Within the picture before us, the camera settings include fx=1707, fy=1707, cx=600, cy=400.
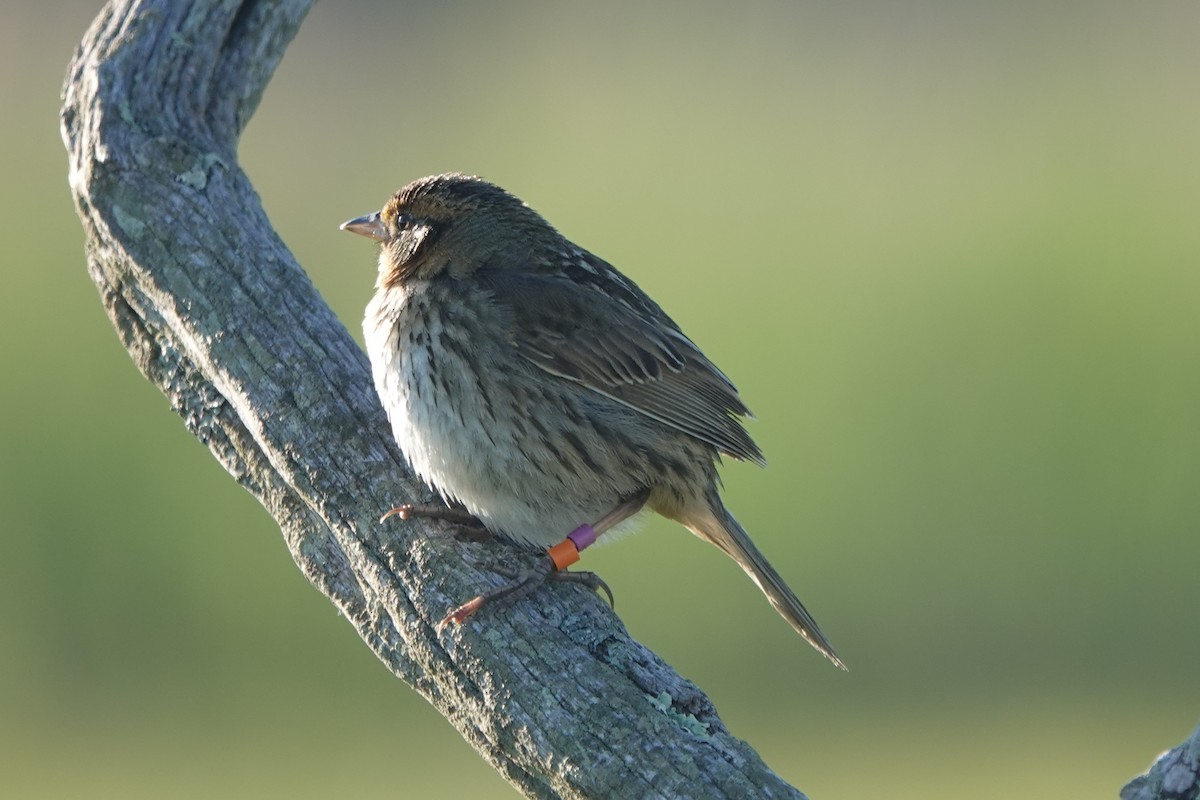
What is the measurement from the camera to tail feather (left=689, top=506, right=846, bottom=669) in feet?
14.3

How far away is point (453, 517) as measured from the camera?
4066mm

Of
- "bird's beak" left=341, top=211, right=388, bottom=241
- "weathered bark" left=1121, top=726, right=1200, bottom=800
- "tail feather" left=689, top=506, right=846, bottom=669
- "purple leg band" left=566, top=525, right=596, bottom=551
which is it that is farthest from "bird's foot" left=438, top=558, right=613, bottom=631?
"weathered bark" left=1121, top=726, right=1200, bottom=800

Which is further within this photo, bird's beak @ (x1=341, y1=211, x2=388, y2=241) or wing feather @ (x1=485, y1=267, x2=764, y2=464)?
bird's beak @ (x1=341, y1=211, x2=388, y2=241)

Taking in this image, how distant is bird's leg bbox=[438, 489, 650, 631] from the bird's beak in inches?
40.4

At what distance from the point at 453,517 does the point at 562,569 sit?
0.31 metres

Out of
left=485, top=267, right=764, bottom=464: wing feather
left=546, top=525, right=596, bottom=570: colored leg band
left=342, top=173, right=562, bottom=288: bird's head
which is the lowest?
left=546, top=525, right=596, bottom=570: colored leg band

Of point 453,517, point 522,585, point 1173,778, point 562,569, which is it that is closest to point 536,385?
point 453,517

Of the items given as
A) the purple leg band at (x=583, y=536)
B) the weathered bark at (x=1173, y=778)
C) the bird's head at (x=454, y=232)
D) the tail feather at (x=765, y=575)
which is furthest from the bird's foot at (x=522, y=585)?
the weathered bark at (x=1173, y=778)

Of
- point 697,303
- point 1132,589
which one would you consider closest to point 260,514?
point 697,303

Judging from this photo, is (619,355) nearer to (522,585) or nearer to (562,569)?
(562,569)

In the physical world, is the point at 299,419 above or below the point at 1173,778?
above

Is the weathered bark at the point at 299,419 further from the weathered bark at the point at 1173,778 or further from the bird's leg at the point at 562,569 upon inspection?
the weathered bark at the point at 1173,778

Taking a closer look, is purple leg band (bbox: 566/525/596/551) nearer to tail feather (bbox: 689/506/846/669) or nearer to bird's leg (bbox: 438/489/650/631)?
bird's leg (bbox: 438/489/650/631)

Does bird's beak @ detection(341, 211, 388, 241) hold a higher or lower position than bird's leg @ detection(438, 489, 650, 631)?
higher
